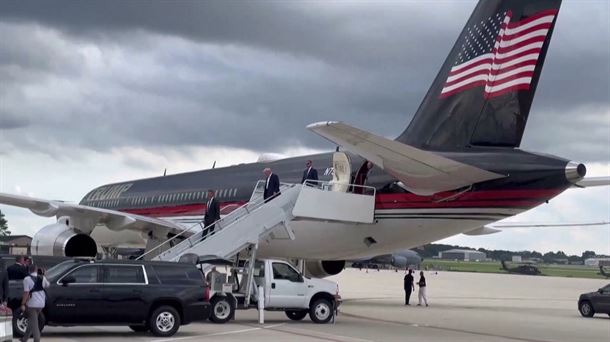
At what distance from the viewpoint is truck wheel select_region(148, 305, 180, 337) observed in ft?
56.3

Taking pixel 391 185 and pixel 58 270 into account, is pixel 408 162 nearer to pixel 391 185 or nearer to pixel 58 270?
pixel 391 185

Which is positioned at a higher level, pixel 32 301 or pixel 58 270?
pixel 58 270

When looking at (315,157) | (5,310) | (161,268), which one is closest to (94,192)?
(315,157)

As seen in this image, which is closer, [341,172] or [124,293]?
[124,293]

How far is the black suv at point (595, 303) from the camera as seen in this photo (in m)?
27.6

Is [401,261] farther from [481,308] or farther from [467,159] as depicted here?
[467,159]

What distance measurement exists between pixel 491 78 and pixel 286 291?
7.16 m

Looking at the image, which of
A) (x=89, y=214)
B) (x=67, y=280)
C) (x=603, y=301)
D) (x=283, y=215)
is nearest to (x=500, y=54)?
(x=283, y=215)

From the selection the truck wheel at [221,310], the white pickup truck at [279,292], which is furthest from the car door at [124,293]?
the white pickup truck at [279,292]

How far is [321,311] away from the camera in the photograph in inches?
851

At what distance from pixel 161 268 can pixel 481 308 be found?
1659 centimetres

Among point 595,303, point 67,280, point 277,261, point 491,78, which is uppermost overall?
point 491,78

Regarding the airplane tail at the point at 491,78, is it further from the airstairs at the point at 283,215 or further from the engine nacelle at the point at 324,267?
the engine nacelle at the point at 324,267

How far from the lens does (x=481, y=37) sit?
21.8m
